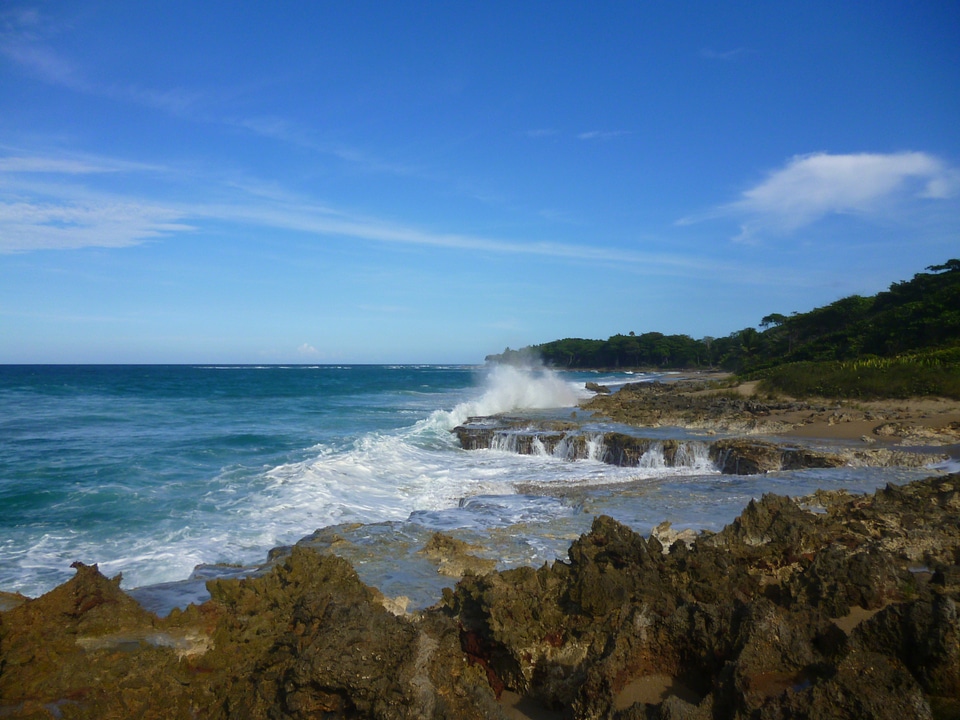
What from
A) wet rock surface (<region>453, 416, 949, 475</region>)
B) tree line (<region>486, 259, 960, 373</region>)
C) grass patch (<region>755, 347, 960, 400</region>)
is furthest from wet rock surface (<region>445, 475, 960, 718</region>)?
tree line (<region>486, 259, 960, 373</region>)

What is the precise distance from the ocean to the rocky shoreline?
6.99 ft

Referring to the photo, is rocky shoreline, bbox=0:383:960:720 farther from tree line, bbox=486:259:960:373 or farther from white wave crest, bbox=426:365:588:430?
tree line, bbox=486:259:960:373

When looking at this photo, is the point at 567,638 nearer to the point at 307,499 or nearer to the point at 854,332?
the point at 307,499

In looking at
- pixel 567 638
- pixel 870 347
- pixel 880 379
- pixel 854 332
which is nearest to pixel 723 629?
pixel 567 638

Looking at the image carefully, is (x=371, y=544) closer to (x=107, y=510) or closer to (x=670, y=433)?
(x=107, y=510)

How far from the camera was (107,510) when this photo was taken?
1230cm

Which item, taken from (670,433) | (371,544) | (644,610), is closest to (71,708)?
(644,610)

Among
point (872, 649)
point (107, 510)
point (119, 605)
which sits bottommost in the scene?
point (107, 510)

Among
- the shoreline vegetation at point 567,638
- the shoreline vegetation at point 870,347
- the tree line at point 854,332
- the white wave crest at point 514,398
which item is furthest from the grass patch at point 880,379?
the shoreline vegetation at point 567,638

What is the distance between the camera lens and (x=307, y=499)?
13.1 metres

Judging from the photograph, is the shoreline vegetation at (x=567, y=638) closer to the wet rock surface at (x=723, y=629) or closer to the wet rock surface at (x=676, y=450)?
the wet rock surface at (x=723, y=629)

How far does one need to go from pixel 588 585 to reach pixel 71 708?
345 cm

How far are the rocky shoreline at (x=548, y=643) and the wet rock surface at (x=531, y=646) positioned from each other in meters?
0.01

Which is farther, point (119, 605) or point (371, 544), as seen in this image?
point (371, 544)
